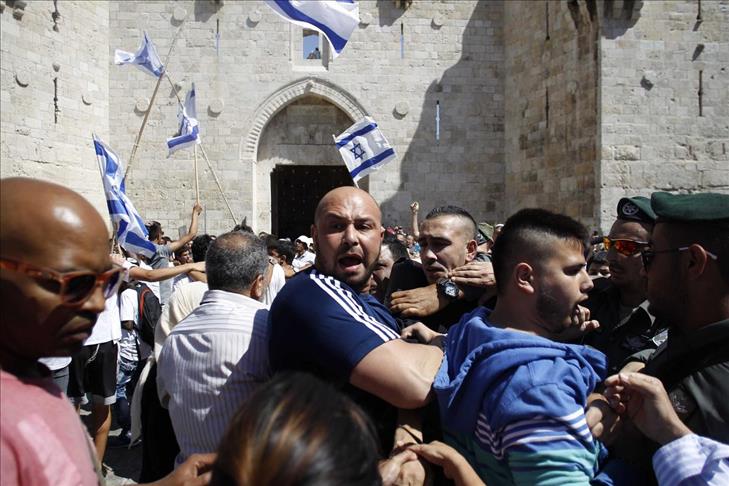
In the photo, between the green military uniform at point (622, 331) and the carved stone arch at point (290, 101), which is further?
the carved stone arch at point (290, 101)

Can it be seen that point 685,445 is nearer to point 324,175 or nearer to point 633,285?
point 633,285

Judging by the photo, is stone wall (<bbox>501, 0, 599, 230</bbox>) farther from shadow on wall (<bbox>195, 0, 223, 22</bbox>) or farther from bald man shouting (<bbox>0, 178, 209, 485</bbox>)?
bald man shouting (<bbox>0, 178, 209, 485</bbox>)

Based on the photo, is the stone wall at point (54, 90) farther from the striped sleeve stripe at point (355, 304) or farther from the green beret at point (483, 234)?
the striped sleeve stripe at point (355, 304)

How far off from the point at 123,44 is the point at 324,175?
541 centimetres

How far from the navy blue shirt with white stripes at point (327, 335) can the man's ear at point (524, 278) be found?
1.27ft

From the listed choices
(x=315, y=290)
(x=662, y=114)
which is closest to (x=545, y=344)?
(x=315, y=290)

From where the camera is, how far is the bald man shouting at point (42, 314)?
111cm

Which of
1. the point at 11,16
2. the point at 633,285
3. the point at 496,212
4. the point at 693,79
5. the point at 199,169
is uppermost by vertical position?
the point at 11,16

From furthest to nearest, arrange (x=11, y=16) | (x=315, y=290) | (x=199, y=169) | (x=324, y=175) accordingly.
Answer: (x=324, y=175), (x=199, y=169), (x=11, y=16), (x=315, y=290)

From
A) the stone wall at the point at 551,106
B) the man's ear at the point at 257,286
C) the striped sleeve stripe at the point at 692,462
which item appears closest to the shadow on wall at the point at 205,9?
the stone wall at the point at 551,106

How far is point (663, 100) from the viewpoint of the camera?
38.5ft

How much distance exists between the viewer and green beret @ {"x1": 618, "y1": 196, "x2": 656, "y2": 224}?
2.84 meters

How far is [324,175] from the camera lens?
16.1 m

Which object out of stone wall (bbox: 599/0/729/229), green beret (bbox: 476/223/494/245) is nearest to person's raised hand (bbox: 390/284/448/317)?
green beret (bbox: 476/223/494/245)
